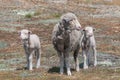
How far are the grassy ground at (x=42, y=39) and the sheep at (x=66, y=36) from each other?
1264 millimetres

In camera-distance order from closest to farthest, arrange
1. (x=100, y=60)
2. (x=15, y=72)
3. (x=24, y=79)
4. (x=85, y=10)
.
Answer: (x=24, y=79)
(x=15, y=72)
(x=100, y=60)
(x=85, y=10)

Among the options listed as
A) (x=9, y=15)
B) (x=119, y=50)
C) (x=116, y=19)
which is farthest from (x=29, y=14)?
(x=119, y=50)

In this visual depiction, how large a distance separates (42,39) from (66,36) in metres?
20.8

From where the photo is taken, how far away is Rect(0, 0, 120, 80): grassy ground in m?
27.9

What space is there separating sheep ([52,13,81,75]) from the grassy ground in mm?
1264

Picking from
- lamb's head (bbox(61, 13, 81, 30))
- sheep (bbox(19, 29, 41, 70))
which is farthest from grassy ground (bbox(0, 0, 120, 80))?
lamb's head (bbox(61, 13, 81, 30))

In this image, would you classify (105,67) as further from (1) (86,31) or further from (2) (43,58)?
(2) (43,58)

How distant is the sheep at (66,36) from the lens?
88.1 ft

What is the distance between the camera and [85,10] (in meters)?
83.1

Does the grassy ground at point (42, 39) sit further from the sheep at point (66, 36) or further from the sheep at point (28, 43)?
the sheep at point (66, 36)

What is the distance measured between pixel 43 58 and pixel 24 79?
9.21 m

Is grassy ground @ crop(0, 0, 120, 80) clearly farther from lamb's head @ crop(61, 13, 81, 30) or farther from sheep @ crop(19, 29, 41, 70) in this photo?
lamb's head @ crop(61, 13, 81, 30)

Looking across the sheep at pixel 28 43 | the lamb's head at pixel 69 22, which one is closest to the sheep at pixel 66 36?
the lamb's head at pixel 69 22

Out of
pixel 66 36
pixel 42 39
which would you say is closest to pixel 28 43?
pixel 66 36
